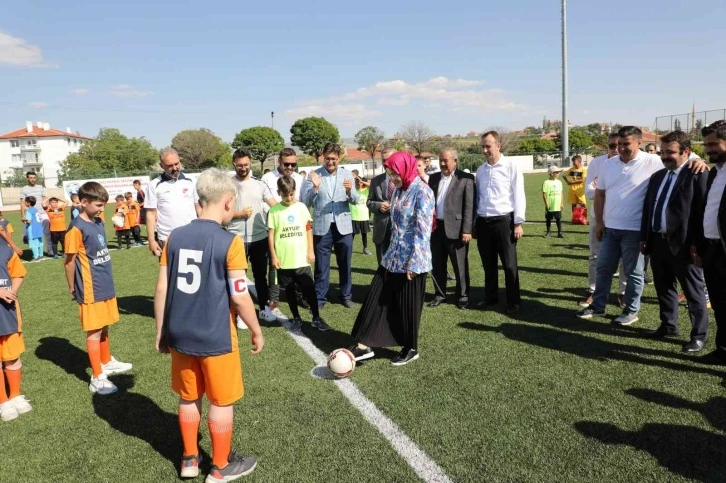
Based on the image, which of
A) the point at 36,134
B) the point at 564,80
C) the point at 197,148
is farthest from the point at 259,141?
the point at 564,80

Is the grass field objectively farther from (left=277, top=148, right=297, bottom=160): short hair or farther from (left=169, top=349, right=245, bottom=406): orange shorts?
(left=277, top=148, right=297, bottom=160): short hair

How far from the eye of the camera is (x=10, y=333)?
12.3 feet

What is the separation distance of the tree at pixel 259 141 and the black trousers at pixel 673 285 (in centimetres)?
7368

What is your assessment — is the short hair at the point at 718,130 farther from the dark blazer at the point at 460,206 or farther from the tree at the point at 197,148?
the tree at the point at 197,148

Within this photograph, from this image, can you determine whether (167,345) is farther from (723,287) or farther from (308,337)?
(723,287)

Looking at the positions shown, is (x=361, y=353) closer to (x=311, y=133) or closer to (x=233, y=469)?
(x=233, y=469)

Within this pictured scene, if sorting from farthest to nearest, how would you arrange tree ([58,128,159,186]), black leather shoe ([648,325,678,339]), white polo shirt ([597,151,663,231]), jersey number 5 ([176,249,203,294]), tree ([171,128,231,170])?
1. tree ([58,128,159,186])
2. tree ([171,128,231,170])
3. white polo shirt ([597,151,663,231])
4. black leather shoe ([648,325,678,339])
5. jersey number 5 ([176,249,203,294])

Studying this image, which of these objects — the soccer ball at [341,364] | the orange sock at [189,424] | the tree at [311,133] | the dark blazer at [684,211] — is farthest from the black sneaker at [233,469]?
the tree at [311,133]

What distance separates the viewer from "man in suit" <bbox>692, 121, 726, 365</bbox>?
12.3ft

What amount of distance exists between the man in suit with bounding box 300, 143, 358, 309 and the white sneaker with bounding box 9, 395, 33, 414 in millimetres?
3213

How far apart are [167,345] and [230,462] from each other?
0.86m

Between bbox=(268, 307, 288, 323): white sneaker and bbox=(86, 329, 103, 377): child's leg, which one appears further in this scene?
bbox=(268, 307, 288, 323): white sneaker

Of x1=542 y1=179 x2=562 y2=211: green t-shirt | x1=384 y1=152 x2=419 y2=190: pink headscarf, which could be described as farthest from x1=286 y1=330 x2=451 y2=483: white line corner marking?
x1=542 y1=179 x2=562 y2=211: green t-shirt

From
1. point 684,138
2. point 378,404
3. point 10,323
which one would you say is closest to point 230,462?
point 378,404
